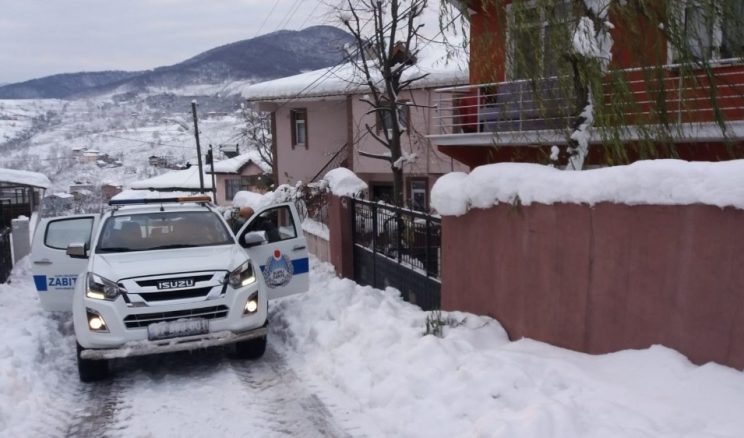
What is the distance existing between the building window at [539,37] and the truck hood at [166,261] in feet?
12.2

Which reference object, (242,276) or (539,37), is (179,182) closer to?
(242,276)

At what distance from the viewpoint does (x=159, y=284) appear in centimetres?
674

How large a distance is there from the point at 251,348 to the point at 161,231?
1.91 m

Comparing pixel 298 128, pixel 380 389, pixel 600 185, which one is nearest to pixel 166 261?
pixel 380 389

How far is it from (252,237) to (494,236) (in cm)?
324

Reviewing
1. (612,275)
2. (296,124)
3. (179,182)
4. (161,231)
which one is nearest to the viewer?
(612,275)

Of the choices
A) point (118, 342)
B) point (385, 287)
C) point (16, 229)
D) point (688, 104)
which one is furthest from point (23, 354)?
point (16, 229)

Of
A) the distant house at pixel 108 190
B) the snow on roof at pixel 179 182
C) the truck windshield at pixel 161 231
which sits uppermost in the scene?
the truck windshield at pixel 161 231

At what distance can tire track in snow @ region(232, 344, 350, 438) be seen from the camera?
542cm

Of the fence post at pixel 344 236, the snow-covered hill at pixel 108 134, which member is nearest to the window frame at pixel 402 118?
the fence post at pixel 344 236

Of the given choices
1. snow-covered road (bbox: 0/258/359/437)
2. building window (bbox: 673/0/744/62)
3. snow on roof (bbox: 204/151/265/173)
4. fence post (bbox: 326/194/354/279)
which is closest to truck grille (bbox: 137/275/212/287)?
snow-covered road (bbox: 0/258/359/437)

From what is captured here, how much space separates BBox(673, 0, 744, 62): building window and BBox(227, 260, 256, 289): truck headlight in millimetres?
4807

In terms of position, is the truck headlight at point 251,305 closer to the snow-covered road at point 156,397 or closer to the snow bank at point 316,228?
the snow-covered road at point 156,397

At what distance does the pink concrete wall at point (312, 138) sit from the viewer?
2344cm
